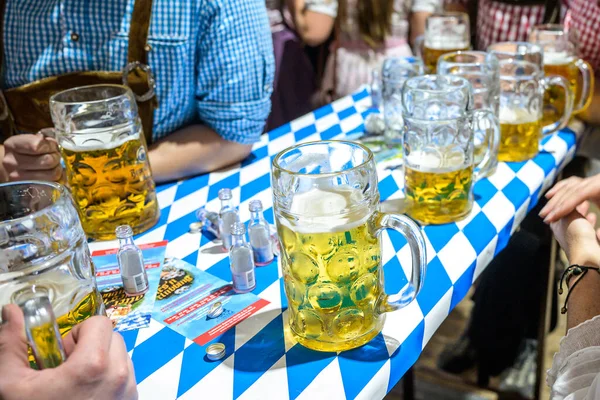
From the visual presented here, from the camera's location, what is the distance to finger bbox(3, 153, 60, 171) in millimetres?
1190

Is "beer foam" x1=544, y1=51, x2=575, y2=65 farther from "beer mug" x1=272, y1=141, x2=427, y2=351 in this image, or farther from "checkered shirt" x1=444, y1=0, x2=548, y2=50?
"beer mug" x1=272, y1=141, x2=427, y2=351

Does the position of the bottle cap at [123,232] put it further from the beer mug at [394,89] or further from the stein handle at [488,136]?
the beer mug at [394,89]

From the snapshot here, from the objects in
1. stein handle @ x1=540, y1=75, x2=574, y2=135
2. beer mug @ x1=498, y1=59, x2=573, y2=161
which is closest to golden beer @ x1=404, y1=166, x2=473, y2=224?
beer mug @ x1=498, y1=59, x2=573, y2=161

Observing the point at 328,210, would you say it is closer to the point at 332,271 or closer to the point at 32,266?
the point at 332,271

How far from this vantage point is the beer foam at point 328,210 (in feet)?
2.39

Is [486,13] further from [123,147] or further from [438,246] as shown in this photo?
[123,147]

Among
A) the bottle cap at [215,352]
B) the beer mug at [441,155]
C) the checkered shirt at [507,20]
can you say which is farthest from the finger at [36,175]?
the checkered shirt at [507,20]

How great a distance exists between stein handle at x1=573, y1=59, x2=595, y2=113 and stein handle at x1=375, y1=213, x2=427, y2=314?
1089 millimetres

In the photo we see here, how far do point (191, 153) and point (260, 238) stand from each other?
0.50 meters

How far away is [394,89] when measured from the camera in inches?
60.1

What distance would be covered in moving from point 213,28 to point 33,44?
0.48 m

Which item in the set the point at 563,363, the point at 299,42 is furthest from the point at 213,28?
the point at 299,42

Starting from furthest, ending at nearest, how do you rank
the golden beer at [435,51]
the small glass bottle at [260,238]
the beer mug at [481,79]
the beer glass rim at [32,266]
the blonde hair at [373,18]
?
the blonde hair at [373,18] → the golden beer at [435,51] → the beer mug at [481,79] → the small glass bottle at [260,238] → the beer glass rim at [32,266]

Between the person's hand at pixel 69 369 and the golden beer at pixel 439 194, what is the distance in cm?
69
